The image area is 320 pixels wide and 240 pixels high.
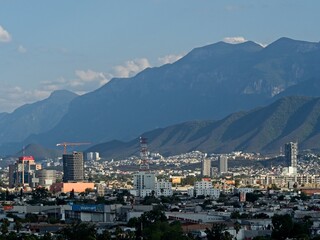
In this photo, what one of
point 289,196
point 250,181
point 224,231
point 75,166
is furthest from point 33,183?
point 224,231

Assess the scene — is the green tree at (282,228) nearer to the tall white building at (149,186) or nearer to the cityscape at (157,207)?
the cityscape at (157,207)

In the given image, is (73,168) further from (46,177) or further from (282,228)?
(282,228)

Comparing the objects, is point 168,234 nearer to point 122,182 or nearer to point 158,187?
point 158,187

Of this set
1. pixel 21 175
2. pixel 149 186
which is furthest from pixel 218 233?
pixel 21 175

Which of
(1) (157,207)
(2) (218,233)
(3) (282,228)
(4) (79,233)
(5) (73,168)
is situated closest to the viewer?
(4) (79,233)

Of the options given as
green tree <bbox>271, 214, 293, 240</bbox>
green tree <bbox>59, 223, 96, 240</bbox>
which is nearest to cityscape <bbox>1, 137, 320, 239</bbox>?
green tree <bbox>271, 214, 293, 240</bbox>

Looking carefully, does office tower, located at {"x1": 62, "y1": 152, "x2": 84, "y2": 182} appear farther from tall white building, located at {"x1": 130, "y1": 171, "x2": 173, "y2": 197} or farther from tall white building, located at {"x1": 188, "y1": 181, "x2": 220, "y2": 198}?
tall white building, located at {"x1": 188, "y1": 181, "x2": 220, "y2": 198}

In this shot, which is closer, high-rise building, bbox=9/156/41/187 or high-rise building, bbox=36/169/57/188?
high-rise building, bbox=36/169/57/188

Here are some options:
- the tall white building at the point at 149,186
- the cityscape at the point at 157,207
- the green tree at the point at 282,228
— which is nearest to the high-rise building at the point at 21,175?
the cityscape at the point at 157,207

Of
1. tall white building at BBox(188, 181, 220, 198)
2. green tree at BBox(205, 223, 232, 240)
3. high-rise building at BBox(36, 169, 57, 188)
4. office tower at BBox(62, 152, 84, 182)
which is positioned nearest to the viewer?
green tree at BBox(205, 223, 232, 240)
